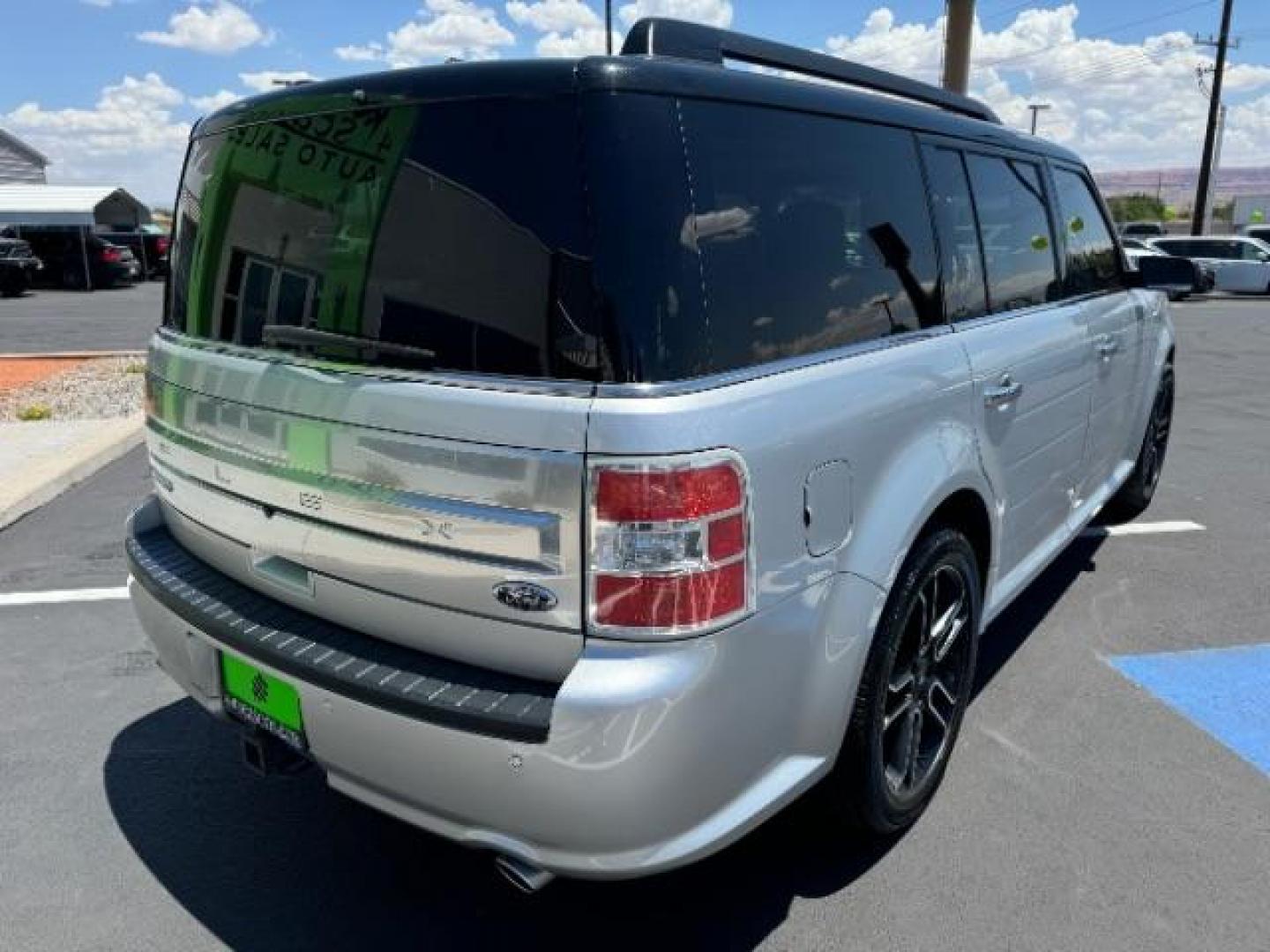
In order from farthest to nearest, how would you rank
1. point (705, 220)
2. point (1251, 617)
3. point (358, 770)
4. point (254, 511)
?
point (1251, 617)
point (254, 511)
point (358, 770)
point (705, 220)

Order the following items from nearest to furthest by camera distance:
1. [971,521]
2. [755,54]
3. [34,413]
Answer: [755,54], [971,521], [34,413]

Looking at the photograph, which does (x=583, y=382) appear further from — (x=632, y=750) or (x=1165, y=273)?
(x=1165, y=273)

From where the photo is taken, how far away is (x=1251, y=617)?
432 centimetres

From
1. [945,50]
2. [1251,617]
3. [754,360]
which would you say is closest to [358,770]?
[754,360]

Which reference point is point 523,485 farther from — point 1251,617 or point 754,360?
Answer: point 1251,617

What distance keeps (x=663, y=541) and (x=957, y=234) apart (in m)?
1.67

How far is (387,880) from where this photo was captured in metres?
2.64

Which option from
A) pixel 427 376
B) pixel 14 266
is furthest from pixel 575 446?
pixel 14 266

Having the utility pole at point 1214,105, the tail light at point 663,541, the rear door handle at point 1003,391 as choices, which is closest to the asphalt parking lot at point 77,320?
the rear door handle at point 1003,391

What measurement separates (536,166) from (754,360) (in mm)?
586

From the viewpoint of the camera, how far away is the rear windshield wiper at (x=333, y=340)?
208 centimetres

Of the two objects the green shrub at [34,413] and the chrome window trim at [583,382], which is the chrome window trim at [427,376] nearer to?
the chrome window trim at [583,382]

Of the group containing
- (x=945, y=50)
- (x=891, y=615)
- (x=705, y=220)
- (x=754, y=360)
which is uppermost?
(x=945, y=50)

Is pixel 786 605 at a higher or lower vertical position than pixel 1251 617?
higher
